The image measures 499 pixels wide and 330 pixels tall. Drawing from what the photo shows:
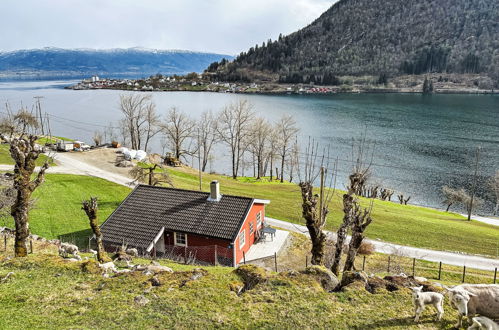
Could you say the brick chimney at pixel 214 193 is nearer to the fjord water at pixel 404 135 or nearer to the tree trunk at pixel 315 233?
the tree trunk at pixel 315 233

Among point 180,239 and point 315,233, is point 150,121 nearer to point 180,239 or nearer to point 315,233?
point 180,239

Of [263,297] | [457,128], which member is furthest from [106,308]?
[457,128]

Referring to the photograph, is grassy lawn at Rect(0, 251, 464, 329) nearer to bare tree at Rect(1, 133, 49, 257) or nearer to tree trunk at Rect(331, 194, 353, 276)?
bare tree at Rect(1, 133, 49, 257)

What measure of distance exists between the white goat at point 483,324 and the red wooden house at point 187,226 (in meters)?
18.4

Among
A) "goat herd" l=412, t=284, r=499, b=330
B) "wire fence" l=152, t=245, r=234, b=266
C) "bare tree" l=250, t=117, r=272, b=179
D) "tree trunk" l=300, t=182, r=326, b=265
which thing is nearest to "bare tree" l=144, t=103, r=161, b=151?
"bare tree" l=250, t=117, r=272, b=179

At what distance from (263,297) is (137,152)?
187ft

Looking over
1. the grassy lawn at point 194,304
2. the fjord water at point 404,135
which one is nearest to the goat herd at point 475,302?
the grassy lawn at point 194,304

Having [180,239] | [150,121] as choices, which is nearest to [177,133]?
[150,121]

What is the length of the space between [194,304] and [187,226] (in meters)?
16.6

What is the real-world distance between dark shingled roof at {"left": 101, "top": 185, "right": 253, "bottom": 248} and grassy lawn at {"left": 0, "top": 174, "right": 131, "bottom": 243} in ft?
17.5

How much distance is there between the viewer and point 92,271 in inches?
522

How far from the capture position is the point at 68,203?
125 ft

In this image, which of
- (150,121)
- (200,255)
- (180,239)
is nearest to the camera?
(200,255)

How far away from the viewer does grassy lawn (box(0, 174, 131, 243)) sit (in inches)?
1235
